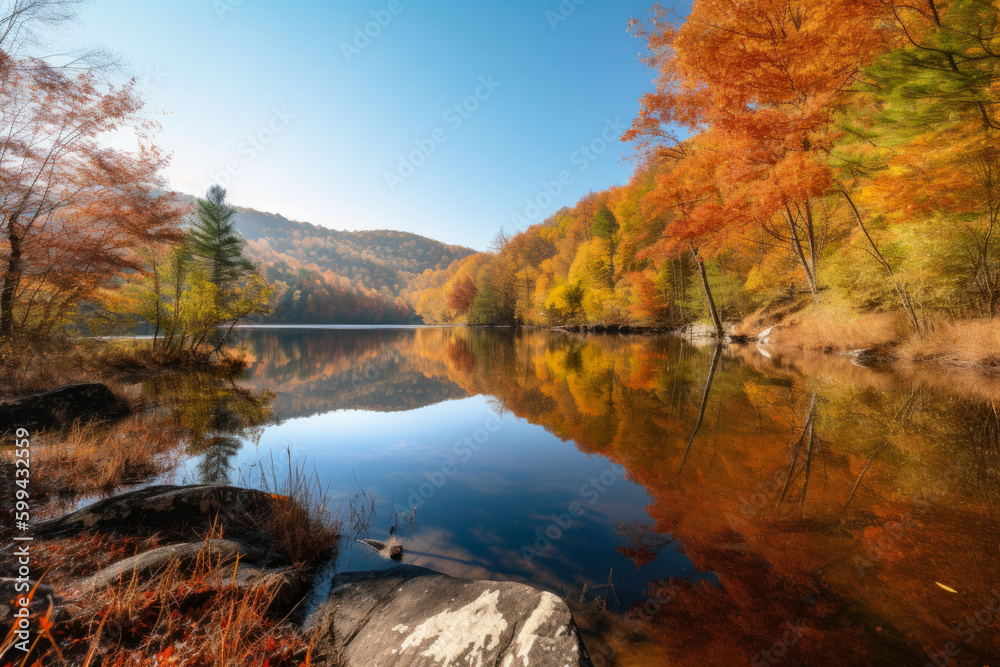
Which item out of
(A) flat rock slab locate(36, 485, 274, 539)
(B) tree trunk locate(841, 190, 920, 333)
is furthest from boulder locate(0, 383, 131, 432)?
(B) tree trunk locate(841, 190, 920, 333)

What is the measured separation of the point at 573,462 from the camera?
559 cm

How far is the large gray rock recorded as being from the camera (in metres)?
1.90

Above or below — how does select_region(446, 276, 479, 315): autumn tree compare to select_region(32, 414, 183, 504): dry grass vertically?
above

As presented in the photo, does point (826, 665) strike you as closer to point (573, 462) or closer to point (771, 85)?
point (573, 462)

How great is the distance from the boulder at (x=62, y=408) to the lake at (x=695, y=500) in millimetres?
1235

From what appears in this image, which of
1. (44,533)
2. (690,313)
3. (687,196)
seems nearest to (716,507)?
(44,533)

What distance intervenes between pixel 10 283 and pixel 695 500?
14.2 m

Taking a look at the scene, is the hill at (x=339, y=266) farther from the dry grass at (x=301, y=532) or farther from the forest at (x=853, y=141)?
the dry grass at (x=301, y=532)

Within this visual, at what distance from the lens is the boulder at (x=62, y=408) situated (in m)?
6.33

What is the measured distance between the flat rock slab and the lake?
23.3 inches

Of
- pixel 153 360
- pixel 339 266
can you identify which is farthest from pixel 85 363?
pixel 339 266

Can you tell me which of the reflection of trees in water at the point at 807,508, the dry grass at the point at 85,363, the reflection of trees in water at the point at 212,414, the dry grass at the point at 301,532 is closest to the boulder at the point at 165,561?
the dry grass at the point at 301,532

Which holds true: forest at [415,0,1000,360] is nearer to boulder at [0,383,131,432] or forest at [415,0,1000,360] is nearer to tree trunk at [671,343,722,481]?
tree trunk at [671,343,722,481]

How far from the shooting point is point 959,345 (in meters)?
11.8
